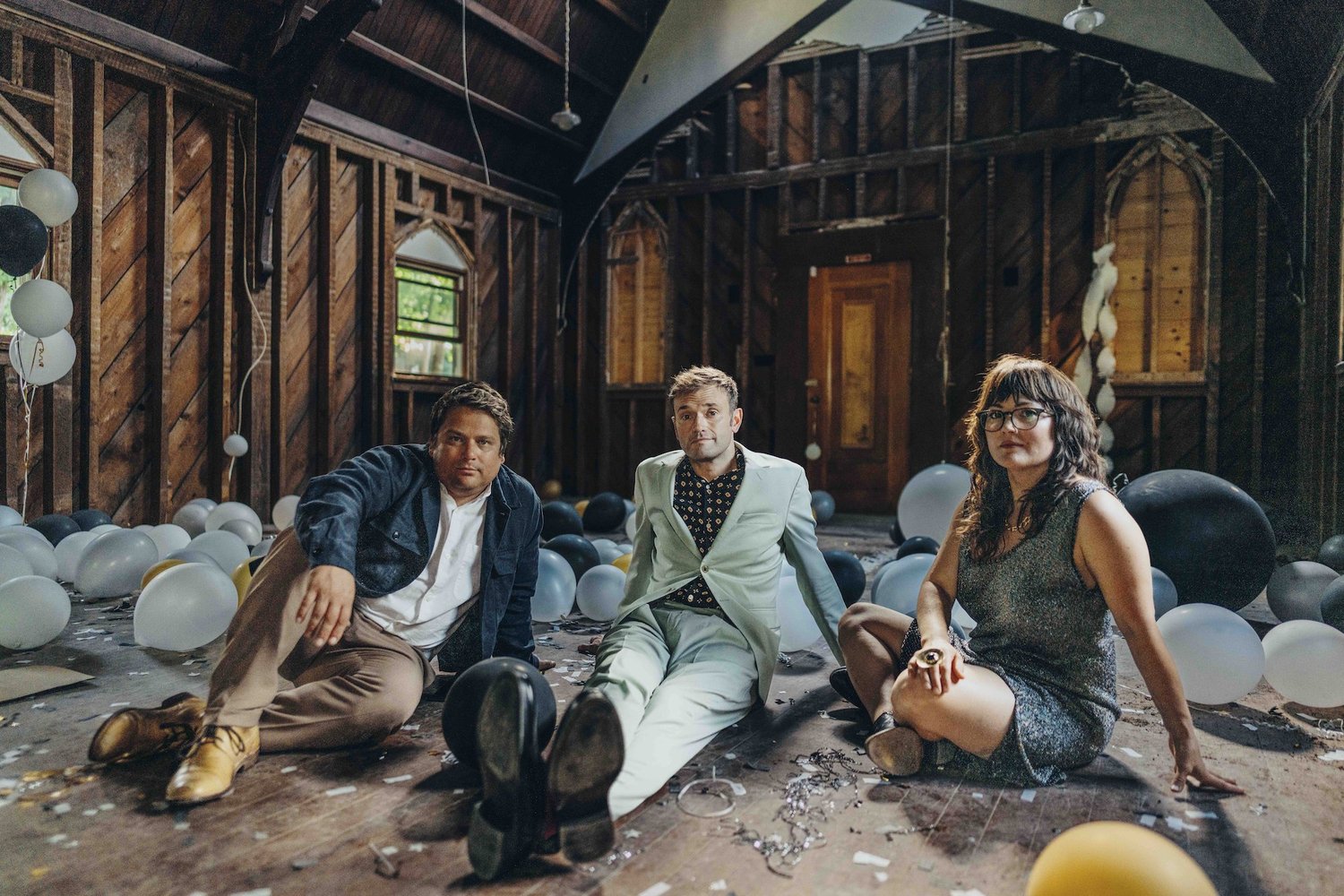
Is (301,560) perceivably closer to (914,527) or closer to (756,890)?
(756,890)

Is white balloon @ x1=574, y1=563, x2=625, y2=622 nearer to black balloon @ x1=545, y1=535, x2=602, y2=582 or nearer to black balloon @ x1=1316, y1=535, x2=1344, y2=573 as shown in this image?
black balloon @ x1=545, y1=535, x2=602, y2=582

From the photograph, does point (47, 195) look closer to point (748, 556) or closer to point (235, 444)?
point (235, 444)

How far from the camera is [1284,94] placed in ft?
18.4

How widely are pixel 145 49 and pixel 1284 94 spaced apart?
7.80 meters

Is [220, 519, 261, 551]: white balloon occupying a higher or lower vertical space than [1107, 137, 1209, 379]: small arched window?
lower

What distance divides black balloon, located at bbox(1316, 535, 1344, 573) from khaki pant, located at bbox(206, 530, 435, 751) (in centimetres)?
437

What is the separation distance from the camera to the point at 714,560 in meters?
2.48

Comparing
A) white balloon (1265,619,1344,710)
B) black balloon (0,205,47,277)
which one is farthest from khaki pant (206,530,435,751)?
black balloon (0,205,47,277)

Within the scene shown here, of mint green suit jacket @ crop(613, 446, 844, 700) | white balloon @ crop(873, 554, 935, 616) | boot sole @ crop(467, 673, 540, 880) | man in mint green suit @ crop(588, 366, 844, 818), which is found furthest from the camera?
white balloon @ crop(873, 554, 935, 616)

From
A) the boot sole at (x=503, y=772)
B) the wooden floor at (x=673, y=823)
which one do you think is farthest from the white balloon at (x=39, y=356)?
the boot sole at (x=503, y=772)

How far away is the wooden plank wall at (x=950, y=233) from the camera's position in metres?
6.85

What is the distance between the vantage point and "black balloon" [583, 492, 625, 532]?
6.43 meters

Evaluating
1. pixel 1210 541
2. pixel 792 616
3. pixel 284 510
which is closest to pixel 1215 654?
pixel 1210 541

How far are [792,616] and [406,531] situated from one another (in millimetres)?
1603
